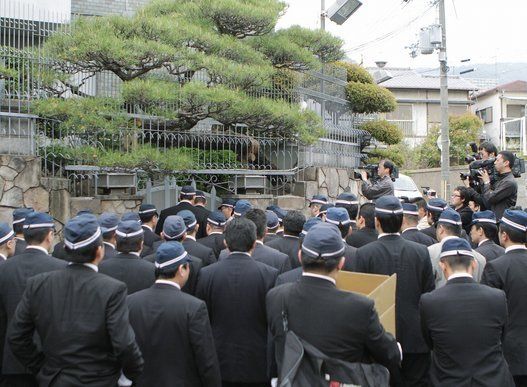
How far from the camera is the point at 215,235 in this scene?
6.95 meters

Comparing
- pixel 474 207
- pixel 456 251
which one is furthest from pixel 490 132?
pixel 456 251

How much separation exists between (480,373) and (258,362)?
1609 mm

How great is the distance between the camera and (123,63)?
10086 mm

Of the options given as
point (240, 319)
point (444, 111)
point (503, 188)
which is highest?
point (444, 111)

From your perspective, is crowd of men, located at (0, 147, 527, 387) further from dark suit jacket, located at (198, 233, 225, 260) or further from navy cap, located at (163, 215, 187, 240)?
dark suit jacket, located at (198, 233, 225, 260)

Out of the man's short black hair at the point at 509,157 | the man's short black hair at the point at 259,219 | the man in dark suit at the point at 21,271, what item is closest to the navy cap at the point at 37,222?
the man in dark suit at the point at 21,271

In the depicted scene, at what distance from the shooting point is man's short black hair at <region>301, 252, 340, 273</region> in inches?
144

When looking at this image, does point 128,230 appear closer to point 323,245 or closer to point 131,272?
point 131,272

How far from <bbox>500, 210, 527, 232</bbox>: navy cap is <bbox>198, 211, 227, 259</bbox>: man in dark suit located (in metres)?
2.99

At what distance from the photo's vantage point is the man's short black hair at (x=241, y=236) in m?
4.79

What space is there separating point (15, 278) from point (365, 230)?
11.3ft

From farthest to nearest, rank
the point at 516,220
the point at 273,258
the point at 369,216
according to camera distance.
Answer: the point at 369,216 < the point at 273,258 < the point at 516,220

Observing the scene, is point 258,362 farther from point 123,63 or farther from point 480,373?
point 123,63

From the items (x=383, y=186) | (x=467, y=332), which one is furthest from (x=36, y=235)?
(x=383, y=186)
